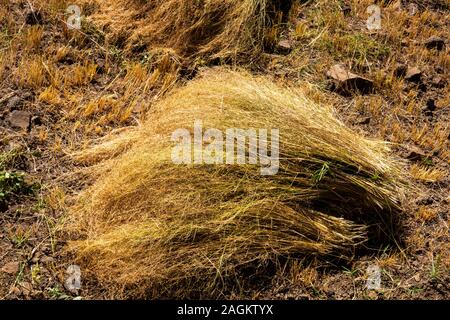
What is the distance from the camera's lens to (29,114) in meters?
3.87

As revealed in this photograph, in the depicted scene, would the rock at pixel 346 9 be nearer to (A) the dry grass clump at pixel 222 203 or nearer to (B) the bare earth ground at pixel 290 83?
(B) the bare earth ground at pixel 290 83

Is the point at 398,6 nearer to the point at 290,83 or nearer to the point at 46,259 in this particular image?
the point at 290,83

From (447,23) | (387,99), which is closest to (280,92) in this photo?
(387,99)

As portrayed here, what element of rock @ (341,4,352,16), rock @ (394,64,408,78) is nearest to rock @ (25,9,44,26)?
rock @ (341,4,352,16)

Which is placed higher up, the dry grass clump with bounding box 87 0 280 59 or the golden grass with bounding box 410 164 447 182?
the dry grass clump with bounding box 87 0 280 59

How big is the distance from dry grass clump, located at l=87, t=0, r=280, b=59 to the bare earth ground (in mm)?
156

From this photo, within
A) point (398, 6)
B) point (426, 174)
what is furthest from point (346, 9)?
point (426, 174)

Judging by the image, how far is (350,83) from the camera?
423 cm

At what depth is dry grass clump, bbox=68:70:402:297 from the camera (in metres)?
3.07

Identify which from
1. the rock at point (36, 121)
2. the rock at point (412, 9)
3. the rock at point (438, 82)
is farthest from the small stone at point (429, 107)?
the rock at point (36, 121)

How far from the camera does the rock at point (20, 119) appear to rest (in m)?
3.78

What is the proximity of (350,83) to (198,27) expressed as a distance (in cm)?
120

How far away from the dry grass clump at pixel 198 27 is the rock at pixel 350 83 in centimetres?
66

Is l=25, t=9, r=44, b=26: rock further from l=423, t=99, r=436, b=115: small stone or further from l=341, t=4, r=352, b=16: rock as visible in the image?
l=423, t=99, r=436, b=115: small stone
